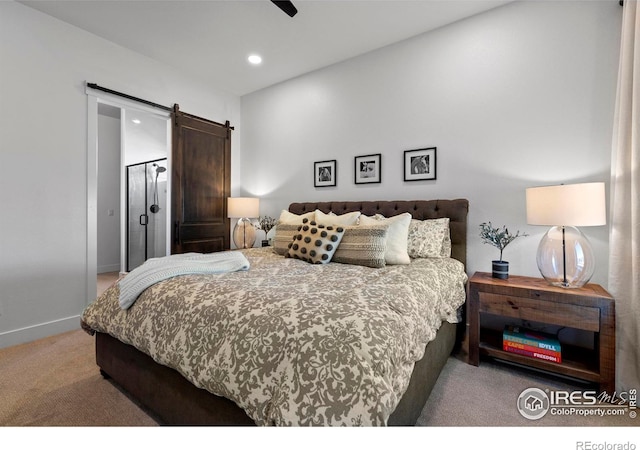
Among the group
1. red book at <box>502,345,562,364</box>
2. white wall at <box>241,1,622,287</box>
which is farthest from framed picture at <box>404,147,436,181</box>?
red book at <box>502,345,562,364</box>

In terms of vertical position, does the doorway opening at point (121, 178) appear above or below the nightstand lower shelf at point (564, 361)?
above

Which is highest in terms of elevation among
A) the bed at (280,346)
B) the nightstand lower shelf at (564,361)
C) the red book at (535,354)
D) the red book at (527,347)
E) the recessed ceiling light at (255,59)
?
the recessed ceiling light at (255,59)

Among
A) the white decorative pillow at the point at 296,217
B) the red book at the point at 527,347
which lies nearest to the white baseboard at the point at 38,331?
the white decorative pillow at the point at 296,217

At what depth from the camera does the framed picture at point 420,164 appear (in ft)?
9.19

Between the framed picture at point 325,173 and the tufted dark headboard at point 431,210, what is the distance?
1.11ft

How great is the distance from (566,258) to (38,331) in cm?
430

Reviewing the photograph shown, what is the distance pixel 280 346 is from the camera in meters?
0.99

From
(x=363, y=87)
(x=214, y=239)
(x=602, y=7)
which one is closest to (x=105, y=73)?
(x=214, y=239)

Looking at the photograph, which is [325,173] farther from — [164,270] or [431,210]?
[164,270]

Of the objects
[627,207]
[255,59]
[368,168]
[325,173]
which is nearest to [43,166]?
[255,59]

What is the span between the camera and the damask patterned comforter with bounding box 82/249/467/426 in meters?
0.87

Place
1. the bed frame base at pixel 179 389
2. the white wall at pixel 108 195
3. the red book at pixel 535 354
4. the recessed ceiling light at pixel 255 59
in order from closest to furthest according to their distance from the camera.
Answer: the bed frame base at pixel 179 389 < the red book at pixel 535 354 < the recessed ceiling light at pixel 255 59 < the white wall at pixel 108 195

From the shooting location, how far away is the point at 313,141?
362cm

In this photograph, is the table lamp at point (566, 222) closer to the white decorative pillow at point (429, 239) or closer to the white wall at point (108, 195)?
the white decorative pillow at point (429, 239)
